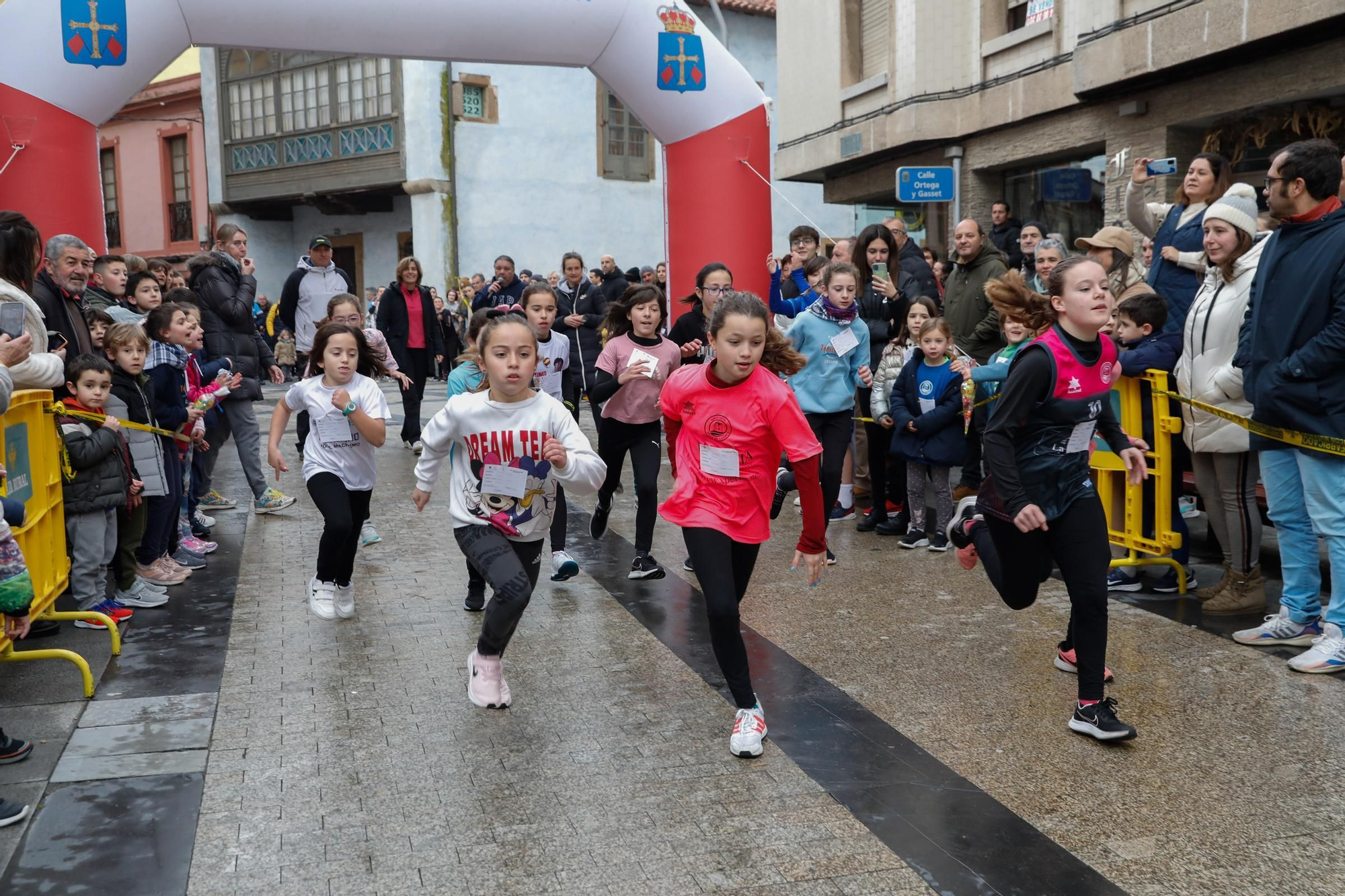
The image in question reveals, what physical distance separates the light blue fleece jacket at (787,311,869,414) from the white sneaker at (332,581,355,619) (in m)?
2.74

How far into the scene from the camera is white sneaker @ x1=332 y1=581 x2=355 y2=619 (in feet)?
20.0

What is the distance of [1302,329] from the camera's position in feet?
16.5

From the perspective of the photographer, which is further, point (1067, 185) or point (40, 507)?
point (1067, 185)

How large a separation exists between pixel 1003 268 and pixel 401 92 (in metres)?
22.7

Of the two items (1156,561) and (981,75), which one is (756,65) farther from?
(1156,561)

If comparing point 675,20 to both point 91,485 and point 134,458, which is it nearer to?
point 134,458

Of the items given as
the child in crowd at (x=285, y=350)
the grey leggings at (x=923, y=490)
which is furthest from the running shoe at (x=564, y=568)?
the child in crowd at (x=285, y=350)

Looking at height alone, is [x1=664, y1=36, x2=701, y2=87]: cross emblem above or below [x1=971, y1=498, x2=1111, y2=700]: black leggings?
above

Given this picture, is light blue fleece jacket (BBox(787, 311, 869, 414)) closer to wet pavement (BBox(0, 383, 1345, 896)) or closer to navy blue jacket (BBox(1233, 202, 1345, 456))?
wet pavement (BBox(0, 383, 1345, 896))

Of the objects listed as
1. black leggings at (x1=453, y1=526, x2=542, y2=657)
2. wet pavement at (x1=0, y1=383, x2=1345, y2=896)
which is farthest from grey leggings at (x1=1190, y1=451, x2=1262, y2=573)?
black leggings at (x1=453, y1=526, x2=542, y2=657)

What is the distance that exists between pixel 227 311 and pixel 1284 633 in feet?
24.7

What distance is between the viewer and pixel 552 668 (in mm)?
5156

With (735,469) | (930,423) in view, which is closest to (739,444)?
(735,469)

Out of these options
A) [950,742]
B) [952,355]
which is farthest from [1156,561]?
[950,742]
